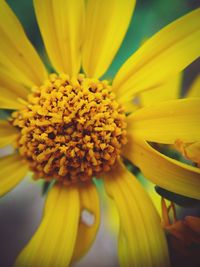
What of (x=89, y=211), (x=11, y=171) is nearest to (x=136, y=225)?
(x=89, y=211)

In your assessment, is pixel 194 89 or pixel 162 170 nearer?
pixel 162 170

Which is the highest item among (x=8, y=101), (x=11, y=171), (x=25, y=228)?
(x=8, y=101)

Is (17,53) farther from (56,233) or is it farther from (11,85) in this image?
(56,233)

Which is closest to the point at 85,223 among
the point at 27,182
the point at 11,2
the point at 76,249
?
the point at 76,249

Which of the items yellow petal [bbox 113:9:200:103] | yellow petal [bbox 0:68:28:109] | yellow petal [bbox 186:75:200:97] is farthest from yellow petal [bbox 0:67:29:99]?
yellow petal [bbox 186:75:200:97]

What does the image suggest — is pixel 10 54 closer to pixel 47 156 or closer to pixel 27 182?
pixel 47 156

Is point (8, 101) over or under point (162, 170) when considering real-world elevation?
over

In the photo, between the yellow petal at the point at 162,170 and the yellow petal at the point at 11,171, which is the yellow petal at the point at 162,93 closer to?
the yellow petal at the point at 162,170
